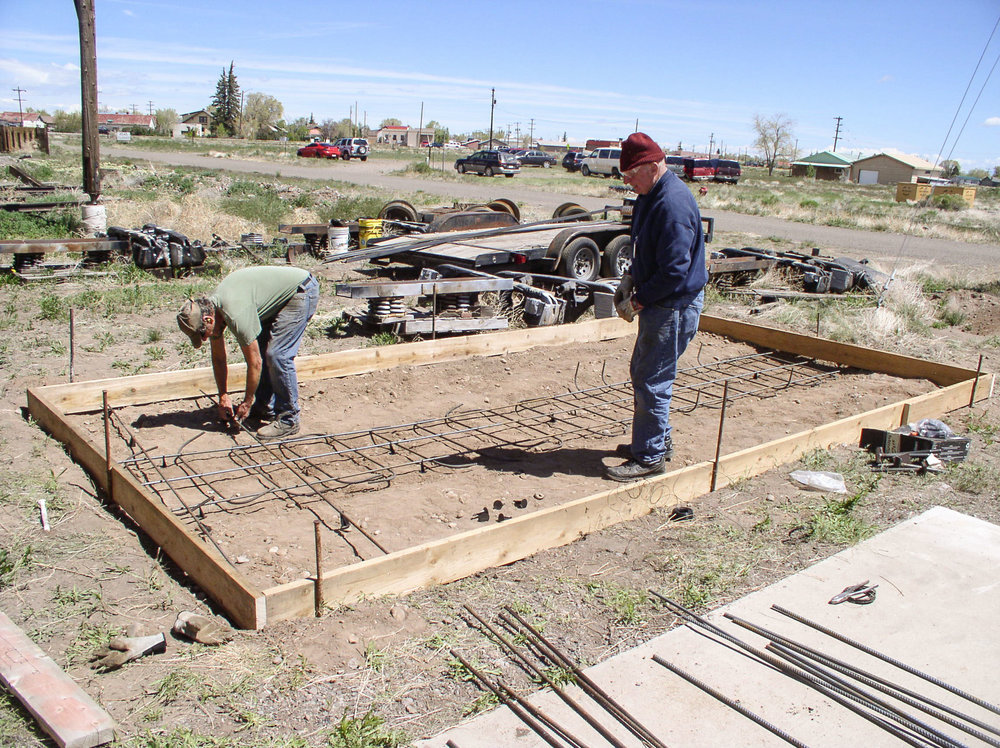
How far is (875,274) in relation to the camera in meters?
11.6

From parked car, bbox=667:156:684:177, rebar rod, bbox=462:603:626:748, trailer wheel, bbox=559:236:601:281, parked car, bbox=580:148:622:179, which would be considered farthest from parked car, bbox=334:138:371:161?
rebar rod, bbox=462:603:626:748

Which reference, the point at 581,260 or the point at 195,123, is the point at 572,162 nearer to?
the point at 581,260

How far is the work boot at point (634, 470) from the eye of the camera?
4.87 metres

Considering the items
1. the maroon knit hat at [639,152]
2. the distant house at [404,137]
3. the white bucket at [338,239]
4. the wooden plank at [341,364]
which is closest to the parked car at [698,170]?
the white bucket at [338,239]

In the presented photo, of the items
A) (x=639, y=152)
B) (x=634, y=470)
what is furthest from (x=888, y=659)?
(x=639, y=152)

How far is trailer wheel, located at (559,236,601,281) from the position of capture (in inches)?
396

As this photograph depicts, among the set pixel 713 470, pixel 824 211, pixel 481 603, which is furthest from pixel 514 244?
pixel 824 211

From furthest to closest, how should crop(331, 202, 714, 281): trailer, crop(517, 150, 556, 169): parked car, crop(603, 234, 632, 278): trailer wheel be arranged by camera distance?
crop(517, 150, 556, 169): parked car → crop(603, 234, 632, 278): trailer wheel → crop(331, 202, 714, 281): trailer

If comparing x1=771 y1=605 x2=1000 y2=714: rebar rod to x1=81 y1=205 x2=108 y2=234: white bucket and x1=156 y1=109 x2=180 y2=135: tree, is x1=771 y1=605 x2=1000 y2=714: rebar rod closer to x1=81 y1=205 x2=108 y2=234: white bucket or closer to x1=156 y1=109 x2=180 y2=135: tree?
x1=81 y1=205 x2=108 y2=234: white bucket

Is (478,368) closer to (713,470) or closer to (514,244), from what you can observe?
(713,470)

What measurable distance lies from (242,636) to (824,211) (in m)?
29.3

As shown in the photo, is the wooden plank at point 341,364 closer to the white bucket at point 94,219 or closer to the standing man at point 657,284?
the standing man at point 657,284

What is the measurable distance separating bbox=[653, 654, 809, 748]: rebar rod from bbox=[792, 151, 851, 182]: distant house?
247ft

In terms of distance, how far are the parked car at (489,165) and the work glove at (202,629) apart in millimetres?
40095
